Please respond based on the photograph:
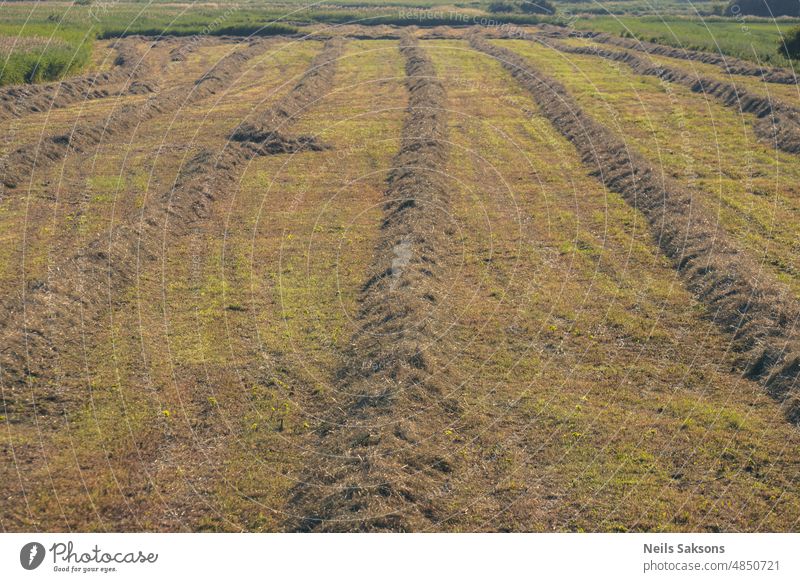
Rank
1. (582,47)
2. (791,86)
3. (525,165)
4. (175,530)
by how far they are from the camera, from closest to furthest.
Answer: (175,530), (525,165), (791,86), (582,47)

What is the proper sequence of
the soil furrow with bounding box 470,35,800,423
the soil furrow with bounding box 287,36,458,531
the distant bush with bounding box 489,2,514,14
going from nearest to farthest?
the soil furrow with bounding box 287,36,458,531 < the soil furrow with bounding box 470,35,800,423 < the distant bush with bounding box 489,2,514,14

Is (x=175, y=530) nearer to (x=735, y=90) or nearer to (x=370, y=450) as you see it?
(x=370, y=450)

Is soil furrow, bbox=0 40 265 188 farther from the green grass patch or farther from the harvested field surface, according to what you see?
the green grass patch

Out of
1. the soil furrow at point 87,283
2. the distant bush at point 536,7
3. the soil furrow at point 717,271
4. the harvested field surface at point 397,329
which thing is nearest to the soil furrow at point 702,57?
the harvested field surface at point 397,329

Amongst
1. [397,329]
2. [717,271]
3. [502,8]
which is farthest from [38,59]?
[502,8]

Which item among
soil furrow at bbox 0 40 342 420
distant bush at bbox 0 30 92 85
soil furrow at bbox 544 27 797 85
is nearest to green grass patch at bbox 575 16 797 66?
soil furrow at bbox 544 27 797 85
